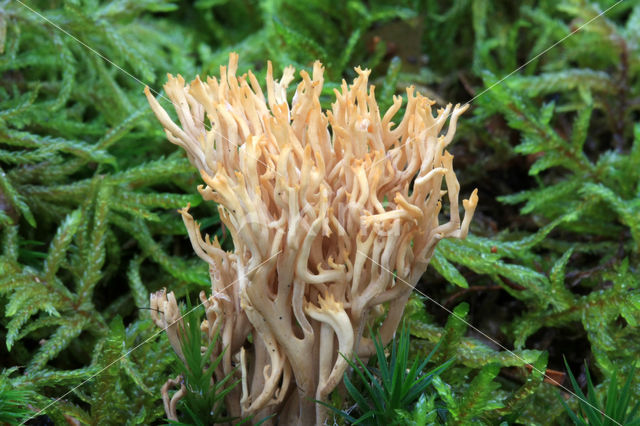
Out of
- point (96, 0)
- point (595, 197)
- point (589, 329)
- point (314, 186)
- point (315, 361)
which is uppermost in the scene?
point (96, 0)

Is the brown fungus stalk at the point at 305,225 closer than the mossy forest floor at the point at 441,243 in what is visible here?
Yes

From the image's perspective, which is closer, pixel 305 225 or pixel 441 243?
pixel 305 225

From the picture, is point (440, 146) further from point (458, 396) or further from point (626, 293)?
point (626, 293)

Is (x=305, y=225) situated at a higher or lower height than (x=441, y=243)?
higher

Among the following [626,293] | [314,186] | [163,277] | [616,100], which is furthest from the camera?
[616,100]

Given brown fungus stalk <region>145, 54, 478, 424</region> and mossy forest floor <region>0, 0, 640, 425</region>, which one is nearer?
brown fungus stalk <region>145, 54, 478, 424</region>

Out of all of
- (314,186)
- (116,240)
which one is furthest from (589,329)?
(116,240)

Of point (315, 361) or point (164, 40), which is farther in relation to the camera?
point (164, 40)

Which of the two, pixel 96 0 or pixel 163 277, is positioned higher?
pixel 96 0
